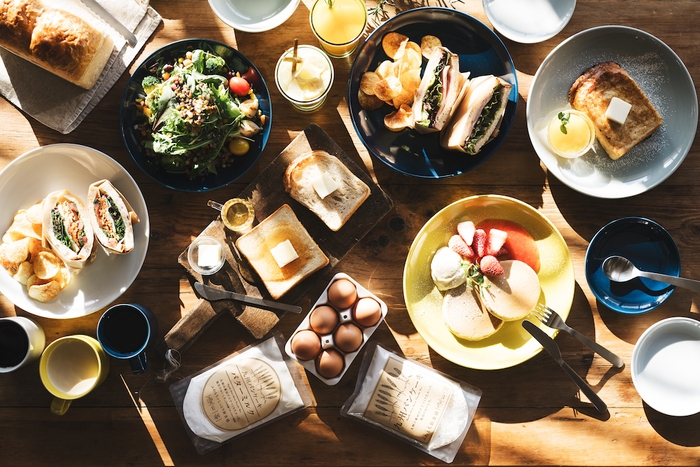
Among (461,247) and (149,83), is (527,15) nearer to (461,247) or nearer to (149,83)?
(461,247)

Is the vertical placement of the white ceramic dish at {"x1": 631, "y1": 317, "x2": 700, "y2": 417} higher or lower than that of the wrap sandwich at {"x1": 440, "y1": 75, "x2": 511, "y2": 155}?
lower

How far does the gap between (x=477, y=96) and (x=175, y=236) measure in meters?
1.32

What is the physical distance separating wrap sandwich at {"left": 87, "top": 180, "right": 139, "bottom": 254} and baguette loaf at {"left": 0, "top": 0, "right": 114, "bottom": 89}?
435 millimetres

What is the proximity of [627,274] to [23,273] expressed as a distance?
231cm

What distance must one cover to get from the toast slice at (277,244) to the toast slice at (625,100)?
3.98 feet

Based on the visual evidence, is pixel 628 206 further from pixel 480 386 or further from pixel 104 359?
pixel 104 359

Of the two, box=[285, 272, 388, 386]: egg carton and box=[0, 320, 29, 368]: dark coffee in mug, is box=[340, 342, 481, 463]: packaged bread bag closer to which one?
box=[285, 272, 388, 386]: egg carton

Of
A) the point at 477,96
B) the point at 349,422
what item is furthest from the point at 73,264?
the point at 477,96

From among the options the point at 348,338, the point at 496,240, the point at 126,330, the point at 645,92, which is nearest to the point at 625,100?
the point at 645,92

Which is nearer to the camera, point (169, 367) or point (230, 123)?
point (230, 123)

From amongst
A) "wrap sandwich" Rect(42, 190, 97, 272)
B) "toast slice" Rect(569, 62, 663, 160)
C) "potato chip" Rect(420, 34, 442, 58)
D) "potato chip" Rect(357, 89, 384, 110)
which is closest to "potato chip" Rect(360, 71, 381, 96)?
"potato chip" Rect(357, 89, 384, 110)

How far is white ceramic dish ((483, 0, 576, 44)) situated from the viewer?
Answer: 1929mm

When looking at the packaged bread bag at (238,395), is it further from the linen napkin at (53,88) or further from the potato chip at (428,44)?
the potato chip at (428,44)

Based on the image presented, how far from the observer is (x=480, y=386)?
6.59 feet
